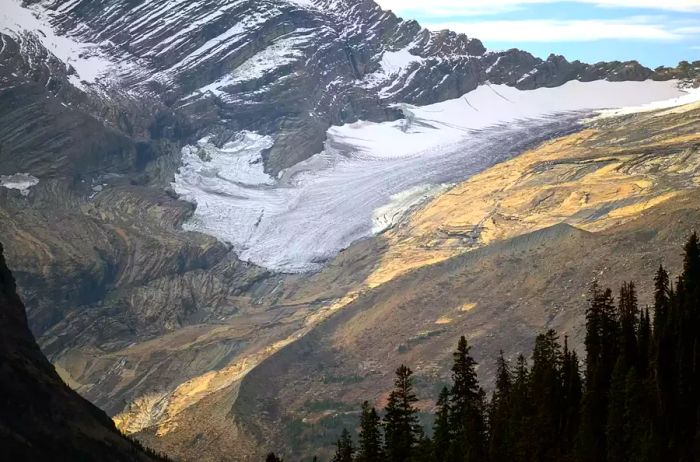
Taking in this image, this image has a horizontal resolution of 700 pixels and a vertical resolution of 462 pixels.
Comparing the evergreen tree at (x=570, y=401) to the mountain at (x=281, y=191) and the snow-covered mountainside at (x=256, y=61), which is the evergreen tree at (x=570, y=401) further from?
the snow-covered mountainside at (x=256, y=61)

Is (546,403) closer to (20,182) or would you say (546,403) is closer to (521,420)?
(521,420)

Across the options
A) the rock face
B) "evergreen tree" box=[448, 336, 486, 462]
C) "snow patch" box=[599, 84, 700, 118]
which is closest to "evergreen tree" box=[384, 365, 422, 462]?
"evergreen tree" box=[448, 336, 486, 462]

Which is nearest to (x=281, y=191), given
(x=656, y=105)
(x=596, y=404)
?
(x=656, y=105)

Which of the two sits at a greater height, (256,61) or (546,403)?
(256,61)

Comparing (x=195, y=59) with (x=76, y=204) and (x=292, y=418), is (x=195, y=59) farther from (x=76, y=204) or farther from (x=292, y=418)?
(x=292, y=418)

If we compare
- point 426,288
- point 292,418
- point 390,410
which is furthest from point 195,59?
point 390,410

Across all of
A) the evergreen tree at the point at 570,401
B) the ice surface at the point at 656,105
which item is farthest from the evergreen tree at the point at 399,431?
the ice surface at the point at 656,105

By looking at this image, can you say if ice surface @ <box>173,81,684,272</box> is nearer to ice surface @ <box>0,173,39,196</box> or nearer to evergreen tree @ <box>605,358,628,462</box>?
ice surface @ <box>0,173,39,196</box>
